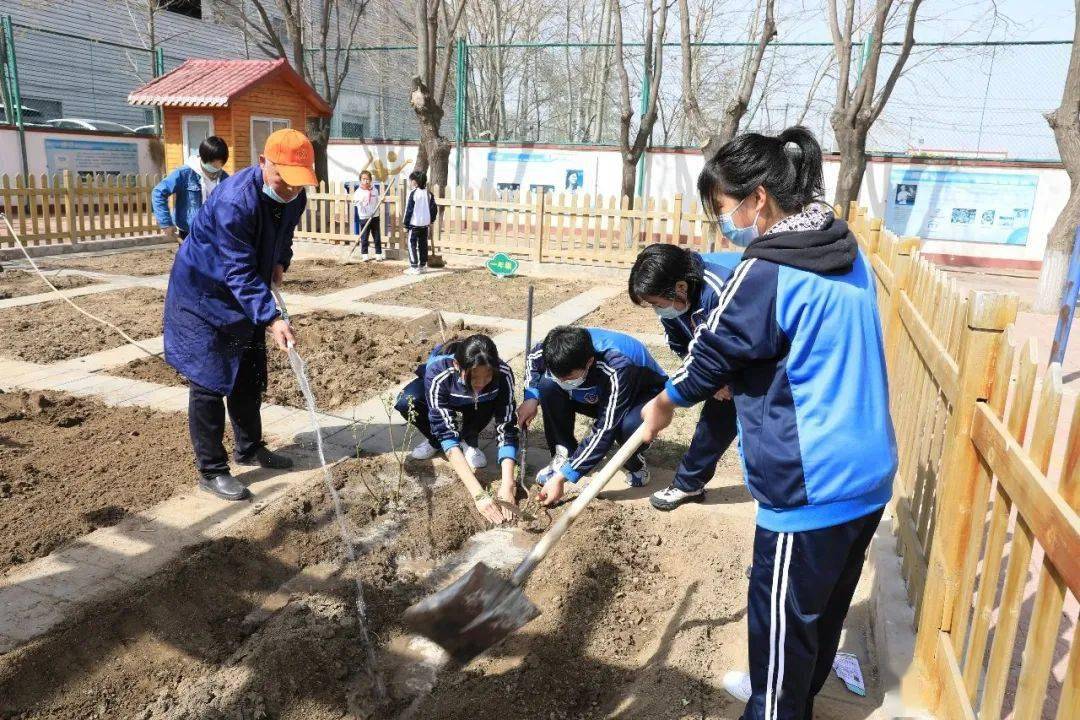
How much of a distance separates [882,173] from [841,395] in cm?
1488

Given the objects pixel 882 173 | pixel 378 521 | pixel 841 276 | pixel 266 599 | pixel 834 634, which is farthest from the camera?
pixel 882 173

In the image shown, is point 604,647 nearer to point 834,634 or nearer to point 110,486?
point 834,634

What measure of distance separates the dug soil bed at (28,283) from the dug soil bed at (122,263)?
2.32 feet

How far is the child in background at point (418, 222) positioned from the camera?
11367 millimetres

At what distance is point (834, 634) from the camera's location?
2094mm

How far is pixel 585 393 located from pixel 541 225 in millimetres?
8492

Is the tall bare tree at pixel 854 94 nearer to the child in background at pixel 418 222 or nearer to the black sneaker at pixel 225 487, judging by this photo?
the child in background at pixel 418 222

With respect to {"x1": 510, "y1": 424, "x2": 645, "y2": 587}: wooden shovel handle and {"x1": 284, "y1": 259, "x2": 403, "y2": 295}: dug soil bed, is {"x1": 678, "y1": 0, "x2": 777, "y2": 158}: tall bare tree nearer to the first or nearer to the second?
{"x1": 284, "y1": 259, "x2": 403, "y2": 295}: dug soil bed

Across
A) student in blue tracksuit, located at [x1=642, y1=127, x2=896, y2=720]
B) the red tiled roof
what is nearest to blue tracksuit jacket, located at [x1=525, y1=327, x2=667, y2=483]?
student in blue tracksuit, located at [x1=642, y1=127, x2=896, y2=720]

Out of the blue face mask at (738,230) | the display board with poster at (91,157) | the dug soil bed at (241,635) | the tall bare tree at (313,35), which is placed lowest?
the dug soil bed at (241,635)

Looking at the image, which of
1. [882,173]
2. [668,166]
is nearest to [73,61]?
[668,166]

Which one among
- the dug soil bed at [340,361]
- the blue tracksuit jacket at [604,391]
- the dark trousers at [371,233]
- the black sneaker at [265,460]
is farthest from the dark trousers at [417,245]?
the blue tracksuit jacket at [604,391]

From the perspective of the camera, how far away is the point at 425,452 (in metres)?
4.38

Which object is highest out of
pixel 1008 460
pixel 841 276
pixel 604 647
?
pixel 841 276
